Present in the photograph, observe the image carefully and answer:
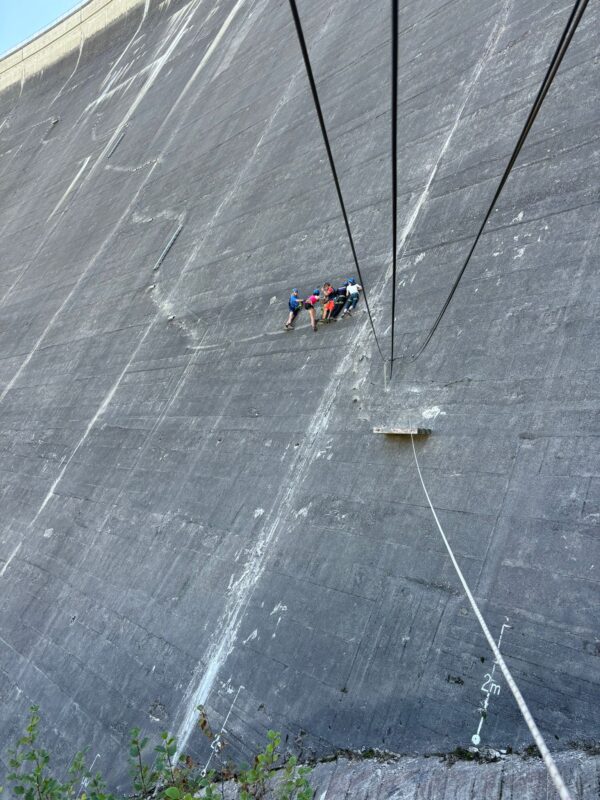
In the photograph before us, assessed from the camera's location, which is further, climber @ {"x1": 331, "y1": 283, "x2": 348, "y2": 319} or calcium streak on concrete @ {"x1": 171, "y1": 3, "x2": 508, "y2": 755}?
climber @ {"x1": 331, "y1": 283, "x2": 348, "y2": 319}

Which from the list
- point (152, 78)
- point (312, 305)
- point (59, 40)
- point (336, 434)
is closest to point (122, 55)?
point (152, 78)

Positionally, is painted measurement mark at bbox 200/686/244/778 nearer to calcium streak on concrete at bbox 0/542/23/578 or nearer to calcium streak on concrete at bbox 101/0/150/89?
calcium streak on concrete at bbox 0/542/23/578

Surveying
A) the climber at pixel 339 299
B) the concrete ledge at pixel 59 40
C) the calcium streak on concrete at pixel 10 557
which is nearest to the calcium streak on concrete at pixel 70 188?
the concrete ledge at pixel 59 40

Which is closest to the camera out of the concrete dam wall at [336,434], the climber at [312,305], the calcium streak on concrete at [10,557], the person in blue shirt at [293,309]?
the concrete dam wall at [336,434]

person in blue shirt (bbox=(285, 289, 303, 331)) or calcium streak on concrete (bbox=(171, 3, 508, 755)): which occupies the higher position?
person in blue shirt (bbox=(285, 289, 303, 331))

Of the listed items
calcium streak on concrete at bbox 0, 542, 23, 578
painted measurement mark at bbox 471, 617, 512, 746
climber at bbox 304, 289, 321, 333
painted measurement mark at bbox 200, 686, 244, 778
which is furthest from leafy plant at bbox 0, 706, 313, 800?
climber at bbox 304, 289, 321, 333

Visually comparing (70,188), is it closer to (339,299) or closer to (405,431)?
(339,299)

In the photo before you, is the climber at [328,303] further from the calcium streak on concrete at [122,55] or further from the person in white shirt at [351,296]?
the calcium streak on concrete at [122,55]

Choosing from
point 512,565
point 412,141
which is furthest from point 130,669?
point 412,141
